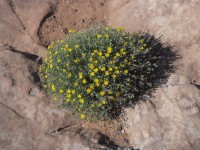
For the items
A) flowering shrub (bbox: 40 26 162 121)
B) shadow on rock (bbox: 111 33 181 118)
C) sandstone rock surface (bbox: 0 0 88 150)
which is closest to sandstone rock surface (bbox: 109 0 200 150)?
shadow on rock (bbox: 111 33 181 118)

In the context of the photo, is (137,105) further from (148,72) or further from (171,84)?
(171,84)

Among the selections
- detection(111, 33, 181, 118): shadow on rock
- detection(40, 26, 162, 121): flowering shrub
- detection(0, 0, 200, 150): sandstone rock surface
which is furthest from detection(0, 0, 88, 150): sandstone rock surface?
detection(111, 33, 181, 118): shadow on rock

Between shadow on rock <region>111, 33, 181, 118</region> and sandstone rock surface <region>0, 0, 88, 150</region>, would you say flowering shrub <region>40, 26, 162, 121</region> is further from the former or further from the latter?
sandstone rock surface <region>0, 0, 88, 150</region>

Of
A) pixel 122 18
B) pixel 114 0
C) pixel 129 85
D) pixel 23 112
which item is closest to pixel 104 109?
pixel 129 85

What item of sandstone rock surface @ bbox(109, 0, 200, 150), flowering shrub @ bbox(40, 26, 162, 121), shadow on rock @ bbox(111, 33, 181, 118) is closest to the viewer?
sandstone rock surface @ bbox(109, 0, 200, 150)

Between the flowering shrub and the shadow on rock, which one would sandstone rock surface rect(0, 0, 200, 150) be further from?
the flowering shrub

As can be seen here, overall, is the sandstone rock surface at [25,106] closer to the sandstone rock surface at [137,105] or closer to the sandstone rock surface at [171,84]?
the sandstone rock surface at [137,105]

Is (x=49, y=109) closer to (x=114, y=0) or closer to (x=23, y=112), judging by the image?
(x=23, y=112)

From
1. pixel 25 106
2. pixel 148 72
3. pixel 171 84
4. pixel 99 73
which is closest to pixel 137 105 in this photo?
pixel 148 72

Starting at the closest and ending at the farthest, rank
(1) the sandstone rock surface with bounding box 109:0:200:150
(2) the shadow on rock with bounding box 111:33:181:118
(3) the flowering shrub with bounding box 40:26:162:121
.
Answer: (1) the sandstone rock surface with bounding box 109:0:200:150 → (3) the flowering shrub with bounding box 40:26:162:121 → (2) the shadow on rock with bounding box 111:33:181:118

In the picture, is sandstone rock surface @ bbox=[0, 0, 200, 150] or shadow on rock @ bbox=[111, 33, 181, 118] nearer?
sandstone rock surface @ bbox=[0, 0, 200, 150]
